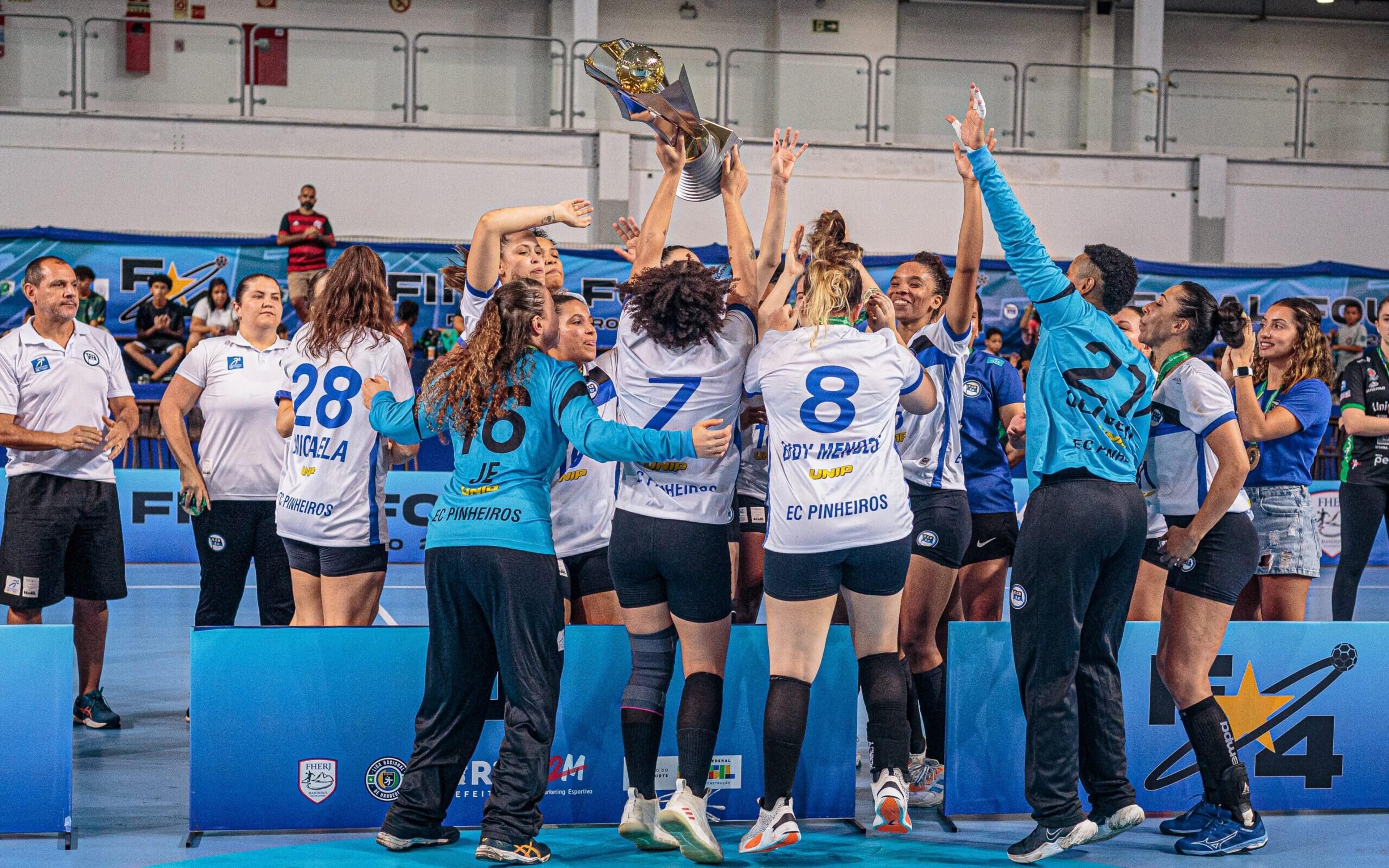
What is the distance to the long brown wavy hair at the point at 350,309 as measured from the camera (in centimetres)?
497

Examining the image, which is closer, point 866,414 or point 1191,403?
→ point 866,414

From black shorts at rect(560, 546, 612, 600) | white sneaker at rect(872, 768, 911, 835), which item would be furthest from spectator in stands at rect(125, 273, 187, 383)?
white sneaker at rect(872, 768, 911, 835)

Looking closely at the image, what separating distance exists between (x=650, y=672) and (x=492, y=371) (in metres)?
1.18

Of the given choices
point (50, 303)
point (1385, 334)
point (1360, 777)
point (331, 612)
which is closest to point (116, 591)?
point (50, 303)

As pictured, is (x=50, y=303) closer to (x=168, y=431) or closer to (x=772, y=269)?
(x=168, y=431)

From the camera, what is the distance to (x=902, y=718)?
178 inches

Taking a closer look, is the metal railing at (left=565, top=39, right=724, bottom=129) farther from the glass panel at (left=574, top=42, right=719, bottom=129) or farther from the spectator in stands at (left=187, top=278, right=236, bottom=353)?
the spectator in stands at (left=187, top=278, right=236, bottom=353)

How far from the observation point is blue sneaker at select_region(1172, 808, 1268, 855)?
4609 millimetres

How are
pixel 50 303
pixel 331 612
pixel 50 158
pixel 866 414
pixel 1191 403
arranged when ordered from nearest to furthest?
1. pixel 866 414
2. pixel 1191 403
3. pixel 331 612
4. pixel 50 303
5. pixel 50 158

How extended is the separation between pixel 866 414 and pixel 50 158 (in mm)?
14725

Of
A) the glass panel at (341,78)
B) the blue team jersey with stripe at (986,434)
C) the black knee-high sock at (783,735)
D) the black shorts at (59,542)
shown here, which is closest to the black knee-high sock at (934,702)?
the blue team jersey with stripe at (986,434)

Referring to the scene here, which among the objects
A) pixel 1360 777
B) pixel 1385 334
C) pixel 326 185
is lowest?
pixel 1360 777

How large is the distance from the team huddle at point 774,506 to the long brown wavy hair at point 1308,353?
124cm

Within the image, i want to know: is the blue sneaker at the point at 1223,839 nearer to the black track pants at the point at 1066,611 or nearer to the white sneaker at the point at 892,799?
the black track pants at the point at 1066,611
